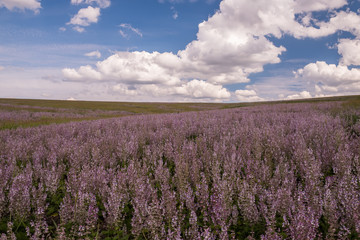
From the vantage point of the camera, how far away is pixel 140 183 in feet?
8.60

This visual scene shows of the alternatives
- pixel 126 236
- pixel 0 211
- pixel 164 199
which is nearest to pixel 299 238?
pixel 164 199

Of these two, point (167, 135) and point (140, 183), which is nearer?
point (140, 183)

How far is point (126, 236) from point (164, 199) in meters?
0.55

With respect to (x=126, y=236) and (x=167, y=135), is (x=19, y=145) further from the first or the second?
(x=126, y=236)

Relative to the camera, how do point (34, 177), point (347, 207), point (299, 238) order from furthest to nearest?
point (34, 177) < point (347, 207) < point (299, 238)

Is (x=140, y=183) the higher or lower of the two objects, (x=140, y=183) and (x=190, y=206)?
the higher

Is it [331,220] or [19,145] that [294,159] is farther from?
[19,145]

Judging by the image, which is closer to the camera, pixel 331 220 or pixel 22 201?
pixel 331 220

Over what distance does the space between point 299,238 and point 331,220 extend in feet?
1.31

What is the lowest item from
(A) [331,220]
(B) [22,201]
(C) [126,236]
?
(C) [126,236]

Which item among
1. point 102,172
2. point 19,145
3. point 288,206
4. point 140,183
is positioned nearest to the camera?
point 288,206

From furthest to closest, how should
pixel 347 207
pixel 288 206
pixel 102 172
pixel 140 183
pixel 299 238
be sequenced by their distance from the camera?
pixel 102 172
pixel 140 183
pixel 288 206
pixel 347 207
pixel 299 238

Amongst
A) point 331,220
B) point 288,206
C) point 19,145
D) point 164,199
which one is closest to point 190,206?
point 164,199

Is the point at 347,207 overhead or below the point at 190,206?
overhead
